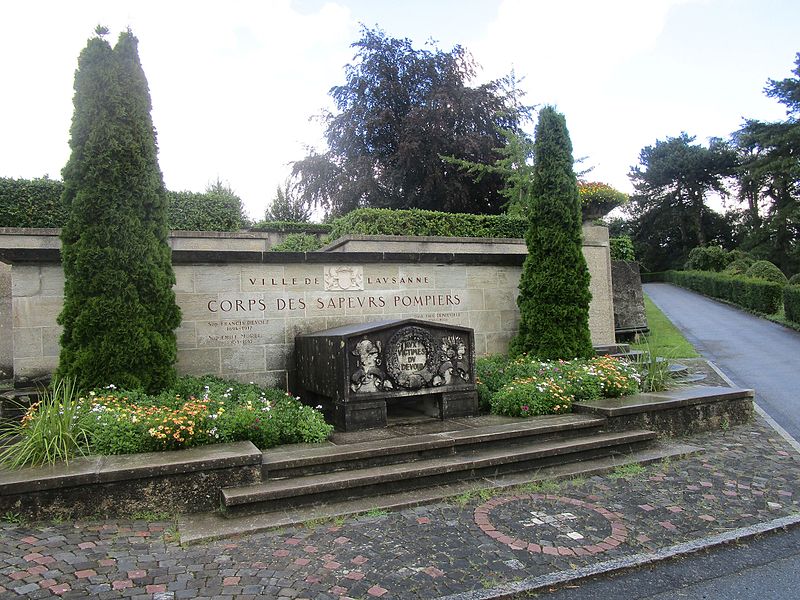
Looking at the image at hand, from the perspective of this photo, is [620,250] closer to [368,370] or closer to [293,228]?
[293,228]

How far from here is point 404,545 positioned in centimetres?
391

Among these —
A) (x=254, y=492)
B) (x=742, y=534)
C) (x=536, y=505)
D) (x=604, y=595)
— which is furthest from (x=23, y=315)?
(x=742, y=534)

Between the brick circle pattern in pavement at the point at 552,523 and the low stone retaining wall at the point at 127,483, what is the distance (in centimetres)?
194

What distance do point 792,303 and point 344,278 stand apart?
15.6m

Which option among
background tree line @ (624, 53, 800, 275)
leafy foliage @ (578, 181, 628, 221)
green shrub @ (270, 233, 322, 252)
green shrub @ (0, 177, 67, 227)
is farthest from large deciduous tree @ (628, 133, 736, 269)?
green shrub @ (0, 177, 67, 227)

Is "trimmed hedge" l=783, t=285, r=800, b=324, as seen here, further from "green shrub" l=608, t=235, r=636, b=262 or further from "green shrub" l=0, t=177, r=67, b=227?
"green shrub" l=0, t=177, r=67, b=227

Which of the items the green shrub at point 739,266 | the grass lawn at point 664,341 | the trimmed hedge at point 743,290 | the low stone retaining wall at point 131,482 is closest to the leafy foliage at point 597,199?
the grass lawn at point 664,341

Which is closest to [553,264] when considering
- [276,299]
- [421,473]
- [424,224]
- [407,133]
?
[424,224]

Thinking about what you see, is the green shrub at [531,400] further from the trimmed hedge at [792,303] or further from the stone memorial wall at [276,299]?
the trimmed hedge at [792,303]

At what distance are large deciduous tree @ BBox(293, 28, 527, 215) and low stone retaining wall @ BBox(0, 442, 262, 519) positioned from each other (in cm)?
1559

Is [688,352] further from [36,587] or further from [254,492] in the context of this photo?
[36,587]

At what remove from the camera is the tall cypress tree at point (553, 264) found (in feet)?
29.3

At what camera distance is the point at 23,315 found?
6.90 m

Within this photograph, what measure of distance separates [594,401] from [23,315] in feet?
23.0
